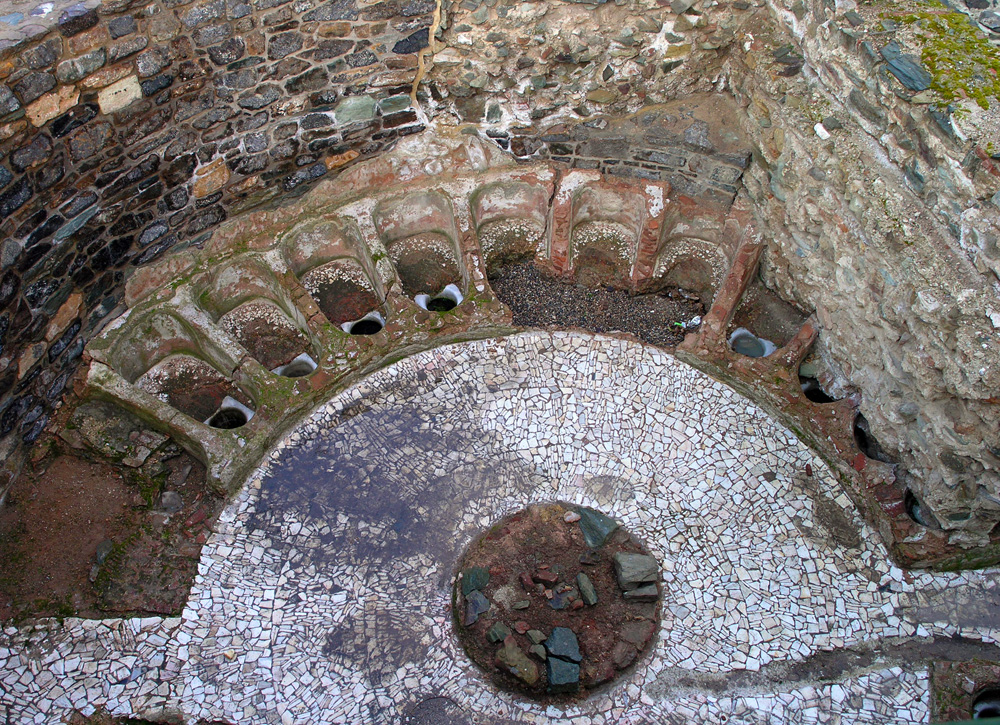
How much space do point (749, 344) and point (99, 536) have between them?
5.22m

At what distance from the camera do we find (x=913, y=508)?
17.5ft

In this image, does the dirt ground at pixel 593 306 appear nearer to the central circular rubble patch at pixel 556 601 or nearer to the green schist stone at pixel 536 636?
the central circular rubble patch at pixel 556 601

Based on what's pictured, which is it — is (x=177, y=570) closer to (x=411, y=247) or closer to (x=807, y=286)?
(x=411, y=247)

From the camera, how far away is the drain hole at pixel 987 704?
4.50 meters

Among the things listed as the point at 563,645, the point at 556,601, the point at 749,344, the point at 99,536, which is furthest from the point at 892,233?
the point at 99,536

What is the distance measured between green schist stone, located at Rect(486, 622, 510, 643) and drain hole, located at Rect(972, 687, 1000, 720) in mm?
2736

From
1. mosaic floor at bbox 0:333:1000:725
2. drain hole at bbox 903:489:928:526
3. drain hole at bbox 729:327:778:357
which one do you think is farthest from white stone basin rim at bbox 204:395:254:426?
drain hole at bbox 903:489:928:526

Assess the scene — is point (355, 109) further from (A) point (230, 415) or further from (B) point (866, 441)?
(B) point (866, 441)

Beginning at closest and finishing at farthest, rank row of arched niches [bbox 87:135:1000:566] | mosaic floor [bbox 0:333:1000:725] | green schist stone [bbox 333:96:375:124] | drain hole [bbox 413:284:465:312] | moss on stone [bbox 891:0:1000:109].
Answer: moss on stone [bbox 891:0:1000:109], mosaic floor [bbox 0:333:1000:725], row of arched niches [bbox 87:135:1000:566], green schist stone [bbox 333:96:375:124], drain hole [bbox 413:284:465:312]

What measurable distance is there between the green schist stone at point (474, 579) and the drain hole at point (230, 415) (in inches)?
93.3

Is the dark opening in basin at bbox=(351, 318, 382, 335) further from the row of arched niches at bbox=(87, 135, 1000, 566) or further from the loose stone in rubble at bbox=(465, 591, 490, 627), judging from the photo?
the loose stone in rubble at bbox=(465, 591, 490, 627)

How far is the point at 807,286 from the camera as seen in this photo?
20.0 feet

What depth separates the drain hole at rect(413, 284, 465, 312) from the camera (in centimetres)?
703

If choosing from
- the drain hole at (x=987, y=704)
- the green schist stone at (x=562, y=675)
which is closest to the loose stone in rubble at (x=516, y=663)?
the green schist stone at (x=562, y=675)
